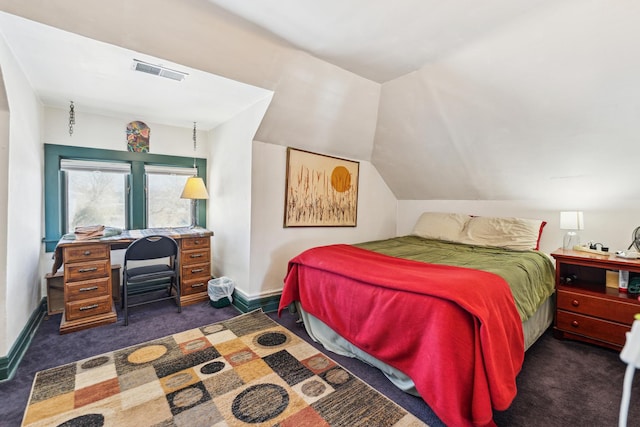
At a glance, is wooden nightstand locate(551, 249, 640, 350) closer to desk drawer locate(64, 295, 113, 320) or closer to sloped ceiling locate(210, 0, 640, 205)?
sloped ceiling locate(210, 0, 640, 205)

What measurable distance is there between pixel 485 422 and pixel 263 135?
266 cm

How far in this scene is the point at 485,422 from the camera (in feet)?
4.31

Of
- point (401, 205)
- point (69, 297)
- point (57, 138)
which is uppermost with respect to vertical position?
point (57, 138)

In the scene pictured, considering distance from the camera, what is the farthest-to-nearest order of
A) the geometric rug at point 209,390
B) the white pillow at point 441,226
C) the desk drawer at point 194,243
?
the white pillow at point 441,226
the desk drawer at point 194,243
the geometric rug at point 209,390

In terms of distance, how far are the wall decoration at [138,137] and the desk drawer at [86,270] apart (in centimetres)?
139

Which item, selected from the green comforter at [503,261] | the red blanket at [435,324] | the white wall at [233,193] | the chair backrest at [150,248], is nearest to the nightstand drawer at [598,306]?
the green comforter at [503,261]

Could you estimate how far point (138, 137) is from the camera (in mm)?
3375

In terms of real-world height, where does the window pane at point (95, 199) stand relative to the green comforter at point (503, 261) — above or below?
above

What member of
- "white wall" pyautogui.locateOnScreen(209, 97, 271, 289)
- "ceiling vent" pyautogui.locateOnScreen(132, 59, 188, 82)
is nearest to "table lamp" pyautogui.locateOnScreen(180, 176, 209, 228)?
"white wall" pyautogui.locateOnScreen(209, 97, 271, 289)

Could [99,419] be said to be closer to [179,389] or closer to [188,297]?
[179,389]

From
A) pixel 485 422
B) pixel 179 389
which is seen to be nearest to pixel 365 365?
pixel 485 422

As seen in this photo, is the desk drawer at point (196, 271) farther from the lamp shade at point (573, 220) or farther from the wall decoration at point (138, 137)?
the lamp shade at point (573, 220)

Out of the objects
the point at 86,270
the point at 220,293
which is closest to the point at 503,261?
the point at 220,293

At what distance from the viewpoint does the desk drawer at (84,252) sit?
2486mm
